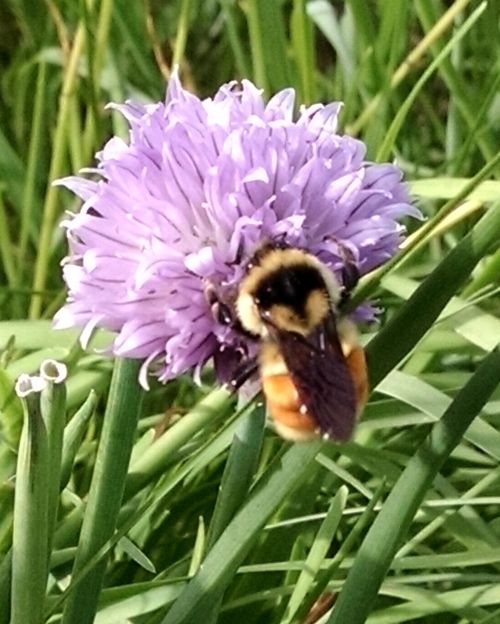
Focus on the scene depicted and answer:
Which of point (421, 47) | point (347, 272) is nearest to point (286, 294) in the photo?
point (347, 272)

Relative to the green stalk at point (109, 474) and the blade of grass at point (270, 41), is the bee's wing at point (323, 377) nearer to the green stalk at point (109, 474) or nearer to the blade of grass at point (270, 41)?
the green stalk at point (109, 474)

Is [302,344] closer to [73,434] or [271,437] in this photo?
[73,434]

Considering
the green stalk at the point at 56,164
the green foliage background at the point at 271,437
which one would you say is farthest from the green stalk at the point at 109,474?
the green stalk at the point at 56,164

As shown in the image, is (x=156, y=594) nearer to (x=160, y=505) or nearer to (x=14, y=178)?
(x=160, y=505)

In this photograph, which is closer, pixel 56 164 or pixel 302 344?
pixel 302 344

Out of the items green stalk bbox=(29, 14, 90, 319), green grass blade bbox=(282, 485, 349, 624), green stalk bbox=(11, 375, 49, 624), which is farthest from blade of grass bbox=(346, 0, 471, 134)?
green stalk bbox=(11, 375, 49, 624)

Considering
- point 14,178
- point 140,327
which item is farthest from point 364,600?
point 14,178

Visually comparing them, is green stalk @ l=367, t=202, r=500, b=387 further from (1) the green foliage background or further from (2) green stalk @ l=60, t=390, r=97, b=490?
(2) green stalk @ l=60, t=390, r=97, b=490
